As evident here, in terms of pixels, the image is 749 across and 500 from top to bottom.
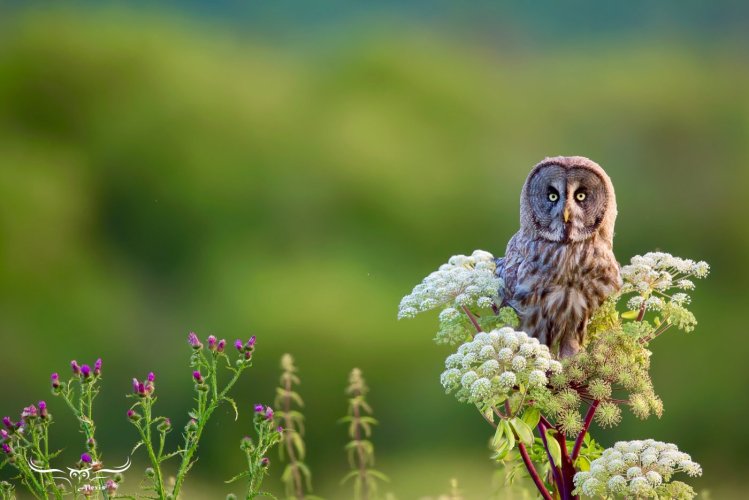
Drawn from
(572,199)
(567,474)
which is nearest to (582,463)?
(567,474)

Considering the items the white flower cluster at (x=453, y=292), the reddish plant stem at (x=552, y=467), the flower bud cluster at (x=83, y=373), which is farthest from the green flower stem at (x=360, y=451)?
the flower bud cluster at (x=83, y=373)

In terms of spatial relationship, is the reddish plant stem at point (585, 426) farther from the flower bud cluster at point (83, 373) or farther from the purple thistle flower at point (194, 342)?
the flower bud cluster at point (83, 373)

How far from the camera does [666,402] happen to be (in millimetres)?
4180

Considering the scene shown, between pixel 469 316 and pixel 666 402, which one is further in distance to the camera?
pixel 666 402

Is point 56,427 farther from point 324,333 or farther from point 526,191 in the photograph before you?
point 526,191

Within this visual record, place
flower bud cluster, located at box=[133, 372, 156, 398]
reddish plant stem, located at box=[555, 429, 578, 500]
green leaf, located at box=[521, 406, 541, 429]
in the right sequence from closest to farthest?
flower bud cluster, located at box=[133, 372, 156, 398]
green leaf, located at box=[521, 406, 541, 429]
reddish plant stem, located at box=[555, 429, 578, 500]

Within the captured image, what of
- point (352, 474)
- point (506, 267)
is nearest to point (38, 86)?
point (352, 474)

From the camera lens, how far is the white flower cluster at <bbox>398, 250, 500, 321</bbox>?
7.23 feet

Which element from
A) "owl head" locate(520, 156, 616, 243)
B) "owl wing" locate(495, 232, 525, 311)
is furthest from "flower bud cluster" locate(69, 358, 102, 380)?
"owl head" locate(520, 156, 616, 243)

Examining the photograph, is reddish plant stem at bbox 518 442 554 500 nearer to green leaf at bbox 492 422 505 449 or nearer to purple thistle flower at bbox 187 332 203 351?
green leaf at bbox 492 422 505 449

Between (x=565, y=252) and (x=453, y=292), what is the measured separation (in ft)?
0.88

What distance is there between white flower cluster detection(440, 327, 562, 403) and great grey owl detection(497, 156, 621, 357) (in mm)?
213

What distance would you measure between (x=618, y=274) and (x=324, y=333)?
234 centimetres

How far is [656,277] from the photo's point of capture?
2.21 m
